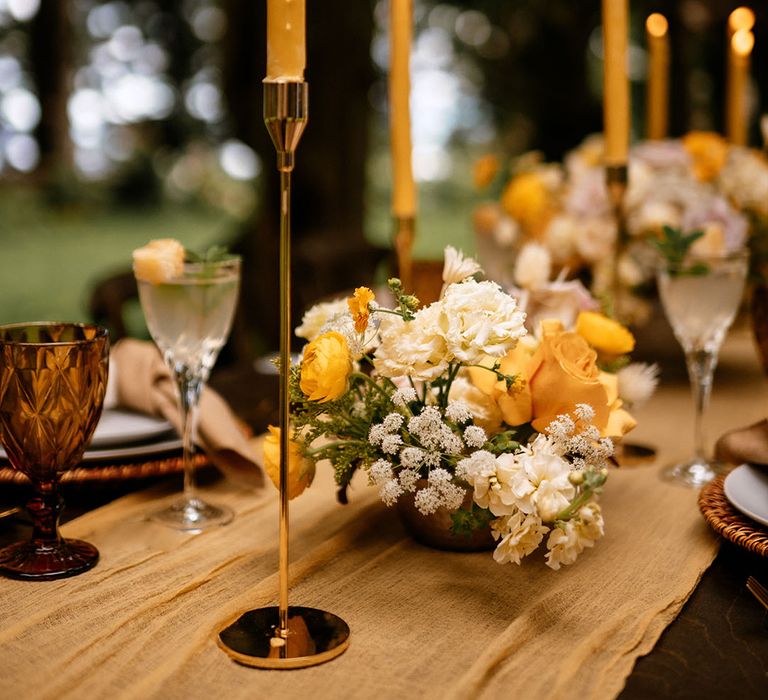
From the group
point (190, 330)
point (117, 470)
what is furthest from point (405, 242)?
point (117, 470)

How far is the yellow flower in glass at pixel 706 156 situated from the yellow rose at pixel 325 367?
110 centimetres

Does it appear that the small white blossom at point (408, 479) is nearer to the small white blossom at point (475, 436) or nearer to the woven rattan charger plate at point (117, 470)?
the small white blossom at point (475, 436)


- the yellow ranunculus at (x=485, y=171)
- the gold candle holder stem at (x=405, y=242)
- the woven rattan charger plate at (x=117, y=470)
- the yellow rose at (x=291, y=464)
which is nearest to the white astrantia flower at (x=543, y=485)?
the yellow rose at (x=291, y=464)

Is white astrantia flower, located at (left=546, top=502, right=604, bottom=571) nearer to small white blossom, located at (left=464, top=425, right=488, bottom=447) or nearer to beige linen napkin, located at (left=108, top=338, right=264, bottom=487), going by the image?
small white blossom, located at (left=464, top=425, right=488, bottom=447)

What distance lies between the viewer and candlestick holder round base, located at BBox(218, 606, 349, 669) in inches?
30.3

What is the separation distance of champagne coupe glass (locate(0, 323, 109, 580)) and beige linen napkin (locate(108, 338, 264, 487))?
0.77 feet

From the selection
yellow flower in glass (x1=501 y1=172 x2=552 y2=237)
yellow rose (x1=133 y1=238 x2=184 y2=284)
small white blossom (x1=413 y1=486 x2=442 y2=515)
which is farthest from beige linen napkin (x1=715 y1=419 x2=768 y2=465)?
yellow flower in glass (x1=501 y1=172 x2=552 y2=237)

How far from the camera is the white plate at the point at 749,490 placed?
3.16ft

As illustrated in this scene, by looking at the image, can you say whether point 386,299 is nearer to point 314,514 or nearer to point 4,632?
point 314,514

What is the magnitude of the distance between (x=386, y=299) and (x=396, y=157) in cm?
35

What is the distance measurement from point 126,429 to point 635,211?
0.93 m

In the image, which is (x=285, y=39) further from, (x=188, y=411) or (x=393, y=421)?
(x=188, y=411)

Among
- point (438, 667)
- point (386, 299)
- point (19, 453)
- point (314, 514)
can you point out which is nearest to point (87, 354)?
point (19, 453)

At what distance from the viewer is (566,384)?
3.03 feet
